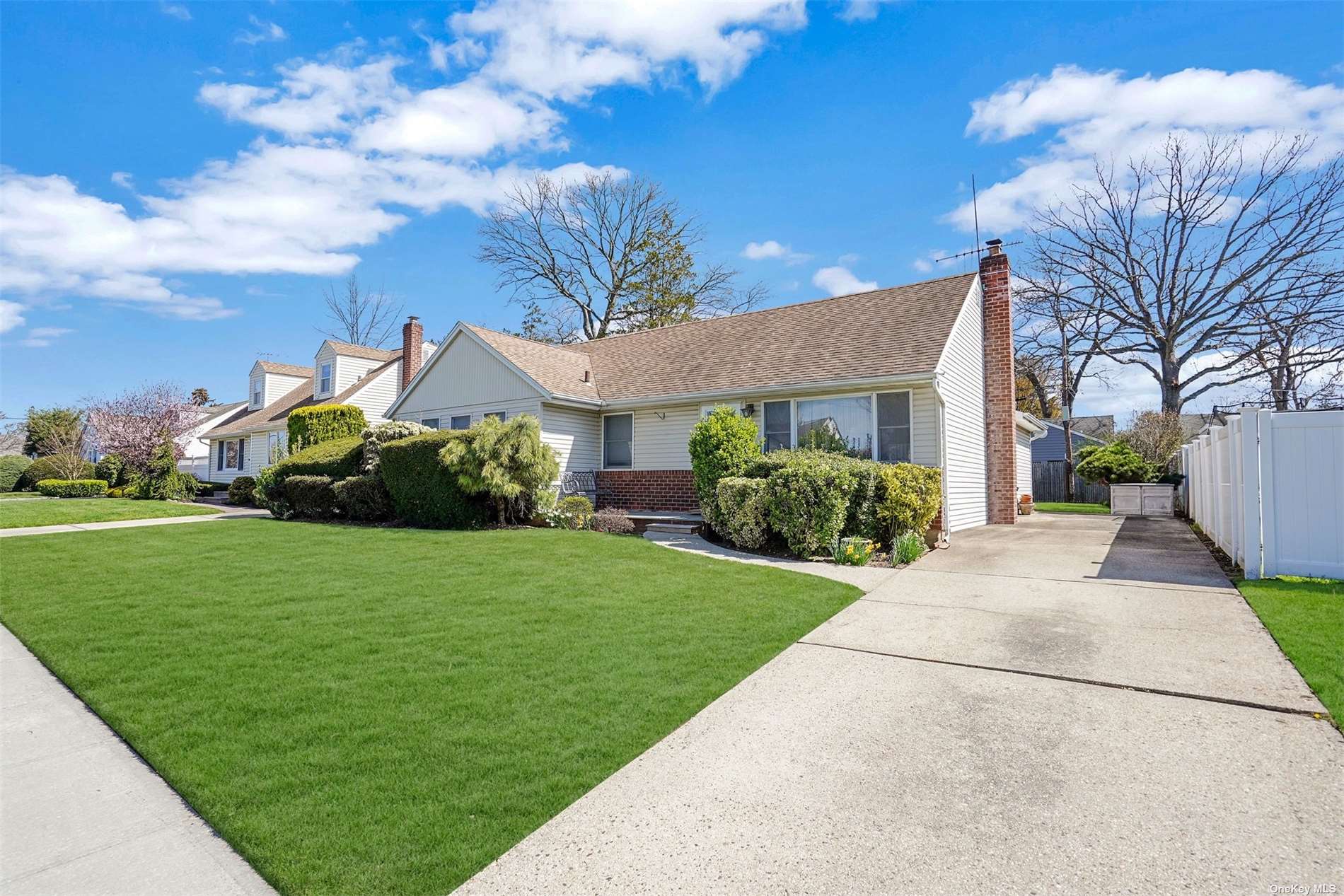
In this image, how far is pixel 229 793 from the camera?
286 centimetres

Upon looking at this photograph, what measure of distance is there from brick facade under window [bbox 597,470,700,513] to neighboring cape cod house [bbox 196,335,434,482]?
1199 cm

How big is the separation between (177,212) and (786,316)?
15.7 meters

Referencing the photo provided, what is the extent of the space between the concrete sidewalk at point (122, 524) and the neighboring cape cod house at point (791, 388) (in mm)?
5457

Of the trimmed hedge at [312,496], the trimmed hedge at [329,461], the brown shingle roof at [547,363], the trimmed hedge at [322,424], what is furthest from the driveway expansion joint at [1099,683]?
the trimmed hedge at [322,424]

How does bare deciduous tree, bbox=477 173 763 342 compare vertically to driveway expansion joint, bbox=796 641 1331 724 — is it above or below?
above

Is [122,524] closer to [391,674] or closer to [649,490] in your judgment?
[649,490]

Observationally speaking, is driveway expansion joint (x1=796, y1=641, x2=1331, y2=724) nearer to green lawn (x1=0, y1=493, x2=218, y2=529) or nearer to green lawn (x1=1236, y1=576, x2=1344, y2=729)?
green lawn (x1=1236, y1=576, x2=1344, y2=729)

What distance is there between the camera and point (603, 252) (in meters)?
32.7

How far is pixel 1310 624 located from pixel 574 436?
13399 mm

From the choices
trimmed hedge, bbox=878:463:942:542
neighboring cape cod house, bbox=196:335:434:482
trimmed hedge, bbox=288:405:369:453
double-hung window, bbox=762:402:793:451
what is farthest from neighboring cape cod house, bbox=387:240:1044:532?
neighboring cape cod house, bbox=196:335:434:482

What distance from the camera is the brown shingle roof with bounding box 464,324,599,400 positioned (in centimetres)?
1577

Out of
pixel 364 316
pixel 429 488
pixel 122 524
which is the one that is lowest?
pixel 122 524

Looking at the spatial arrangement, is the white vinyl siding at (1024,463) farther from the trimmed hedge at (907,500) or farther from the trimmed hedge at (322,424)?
the trimmed hedge at (322,424)

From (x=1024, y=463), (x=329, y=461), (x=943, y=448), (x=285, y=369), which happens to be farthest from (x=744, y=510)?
(x=285, y=369)
